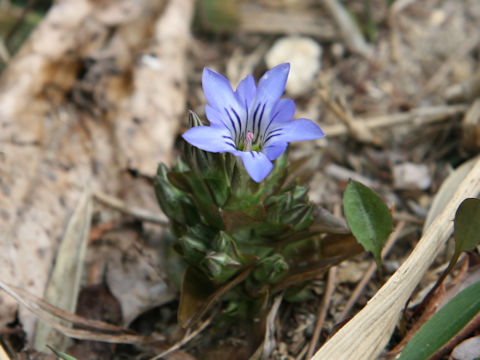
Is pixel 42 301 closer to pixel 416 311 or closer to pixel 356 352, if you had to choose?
pixel 356 352

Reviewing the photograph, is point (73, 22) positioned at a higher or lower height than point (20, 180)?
higher

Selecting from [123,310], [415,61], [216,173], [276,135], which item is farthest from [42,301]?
[415,61]

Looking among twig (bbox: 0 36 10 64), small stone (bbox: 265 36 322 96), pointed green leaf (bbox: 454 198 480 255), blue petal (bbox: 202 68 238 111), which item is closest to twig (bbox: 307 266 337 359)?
pointed green leaf (bbox: 454 198 480 255)

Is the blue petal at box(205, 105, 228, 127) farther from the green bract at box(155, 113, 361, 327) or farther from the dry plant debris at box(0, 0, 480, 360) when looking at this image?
the dry plant debris at box(0, 0, 480, 360)

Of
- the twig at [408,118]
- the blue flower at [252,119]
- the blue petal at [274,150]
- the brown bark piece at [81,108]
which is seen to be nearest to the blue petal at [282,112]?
the blue flower at [252,119]

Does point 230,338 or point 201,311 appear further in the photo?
point 230,338

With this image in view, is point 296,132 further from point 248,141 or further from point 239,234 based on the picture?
point 239,234
